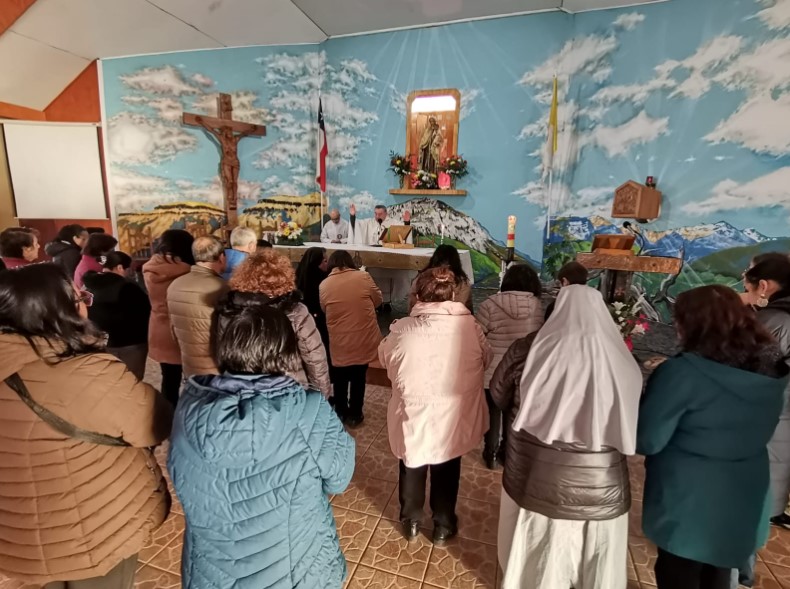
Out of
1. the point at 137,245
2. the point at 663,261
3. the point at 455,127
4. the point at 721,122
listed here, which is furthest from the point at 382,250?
the point at 137,245

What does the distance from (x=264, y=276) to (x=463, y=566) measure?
1754mm

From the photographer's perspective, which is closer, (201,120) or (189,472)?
(189,472)

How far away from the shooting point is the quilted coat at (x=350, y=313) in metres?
3.02

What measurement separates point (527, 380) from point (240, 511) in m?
1.02

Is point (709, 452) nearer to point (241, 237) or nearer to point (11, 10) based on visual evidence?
point (241, 237)

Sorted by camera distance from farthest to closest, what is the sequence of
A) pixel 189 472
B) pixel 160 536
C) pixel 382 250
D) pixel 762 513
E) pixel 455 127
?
pixel 455 127, pixel 382 250, pixel 160 536, pixel 762 513, pixel 189 472

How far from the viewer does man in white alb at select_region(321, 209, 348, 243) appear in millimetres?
6719

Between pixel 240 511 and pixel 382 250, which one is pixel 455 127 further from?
pixel 240 511

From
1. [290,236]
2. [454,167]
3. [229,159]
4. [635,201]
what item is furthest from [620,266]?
[229,159]

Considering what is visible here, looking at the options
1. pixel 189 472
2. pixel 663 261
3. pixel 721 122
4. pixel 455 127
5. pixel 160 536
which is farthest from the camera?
pixel 455 127

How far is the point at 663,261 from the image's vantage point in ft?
11.5

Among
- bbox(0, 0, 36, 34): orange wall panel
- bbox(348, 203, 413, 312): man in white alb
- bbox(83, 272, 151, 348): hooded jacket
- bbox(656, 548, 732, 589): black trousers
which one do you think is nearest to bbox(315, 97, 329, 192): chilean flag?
bbox(348, 203, 413, 312): man in white alb

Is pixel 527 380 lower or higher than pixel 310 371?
higher

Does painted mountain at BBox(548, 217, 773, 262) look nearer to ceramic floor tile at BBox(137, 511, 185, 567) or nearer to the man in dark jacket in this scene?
ceramic floor tile at BBox(137, 511, 185, 567)
